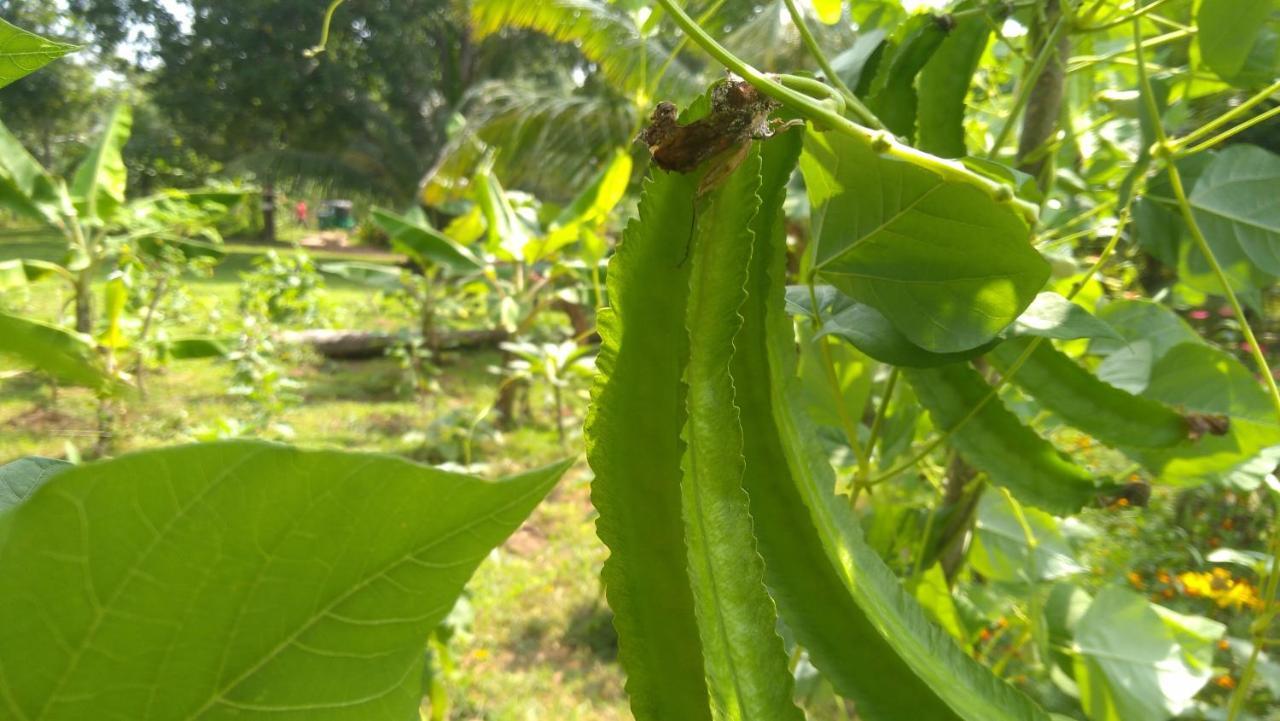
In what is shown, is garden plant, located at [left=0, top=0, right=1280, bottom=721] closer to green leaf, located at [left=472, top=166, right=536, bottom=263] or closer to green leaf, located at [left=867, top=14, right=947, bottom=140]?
green leaf, located at [left=867, top=14, right=947, bottom=140]

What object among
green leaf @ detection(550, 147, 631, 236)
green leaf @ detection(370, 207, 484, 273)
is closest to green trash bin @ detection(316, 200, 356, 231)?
green leaf @ detection(370, 207, 484, 273)

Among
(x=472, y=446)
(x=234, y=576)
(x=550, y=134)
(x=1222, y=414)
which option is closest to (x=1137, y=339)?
(x=1222, y=414)

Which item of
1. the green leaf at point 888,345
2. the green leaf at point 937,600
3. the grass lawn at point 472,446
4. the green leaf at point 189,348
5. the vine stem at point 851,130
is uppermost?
the vine stem at point 851,130

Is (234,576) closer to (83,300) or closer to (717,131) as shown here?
(717,131)

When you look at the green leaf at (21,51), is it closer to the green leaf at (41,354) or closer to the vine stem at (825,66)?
the green leaf at (41,354)

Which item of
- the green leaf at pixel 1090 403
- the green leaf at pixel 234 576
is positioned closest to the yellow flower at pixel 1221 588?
the green leaf at pixel 1090 403

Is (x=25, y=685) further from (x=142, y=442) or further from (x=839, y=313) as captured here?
(x=142, y=442)
